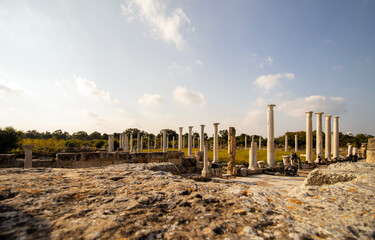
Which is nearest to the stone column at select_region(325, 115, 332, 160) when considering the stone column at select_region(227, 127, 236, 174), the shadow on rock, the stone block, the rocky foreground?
the stone column at select_region(227, 127, 236, 174)

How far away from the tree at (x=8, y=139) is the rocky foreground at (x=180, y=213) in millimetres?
26724

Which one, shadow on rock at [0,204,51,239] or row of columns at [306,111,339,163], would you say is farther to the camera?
row of columns at [306,111,339,163]

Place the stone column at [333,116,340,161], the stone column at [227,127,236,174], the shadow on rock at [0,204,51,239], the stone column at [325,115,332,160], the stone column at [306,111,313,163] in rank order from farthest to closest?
the stone column at [333,116,340,161], the stone column at [325,115,332,160], the stone column at [306,111,313,163], the stone column at [227,127,236,174], the shadow on rock at [0,204,51,239]

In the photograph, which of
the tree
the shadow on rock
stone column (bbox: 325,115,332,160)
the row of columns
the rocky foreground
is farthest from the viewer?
stone column (bbox: 325,115,332,160)

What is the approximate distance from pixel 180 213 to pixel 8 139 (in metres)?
29.4

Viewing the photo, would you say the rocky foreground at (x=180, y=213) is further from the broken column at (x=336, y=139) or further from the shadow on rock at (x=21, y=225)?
the broken column at (x=336, y=139)

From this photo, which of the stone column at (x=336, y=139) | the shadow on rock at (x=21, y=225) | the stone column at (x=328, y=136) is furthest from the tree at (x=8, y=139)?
the stone column at (x=336, y=139)

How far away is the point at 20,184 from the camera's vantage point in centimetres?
289

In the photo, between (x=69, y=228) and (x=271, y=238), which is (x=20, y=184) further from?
(x=271, y=238)

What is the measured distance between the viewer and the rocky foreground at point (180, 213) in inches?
66.1

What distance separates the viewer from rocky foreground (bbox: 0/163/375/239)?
1.68 meters

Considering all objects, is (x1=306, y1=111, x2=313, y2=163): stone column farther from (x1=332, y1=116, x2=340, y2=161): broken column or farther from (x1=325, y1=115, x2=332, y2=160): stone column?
(x1=332, y1=116, x2=340, y2=161): broken column

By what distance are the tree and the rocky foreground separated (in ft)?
87.7

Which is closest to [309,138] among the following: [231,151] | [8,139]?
[231,151]
